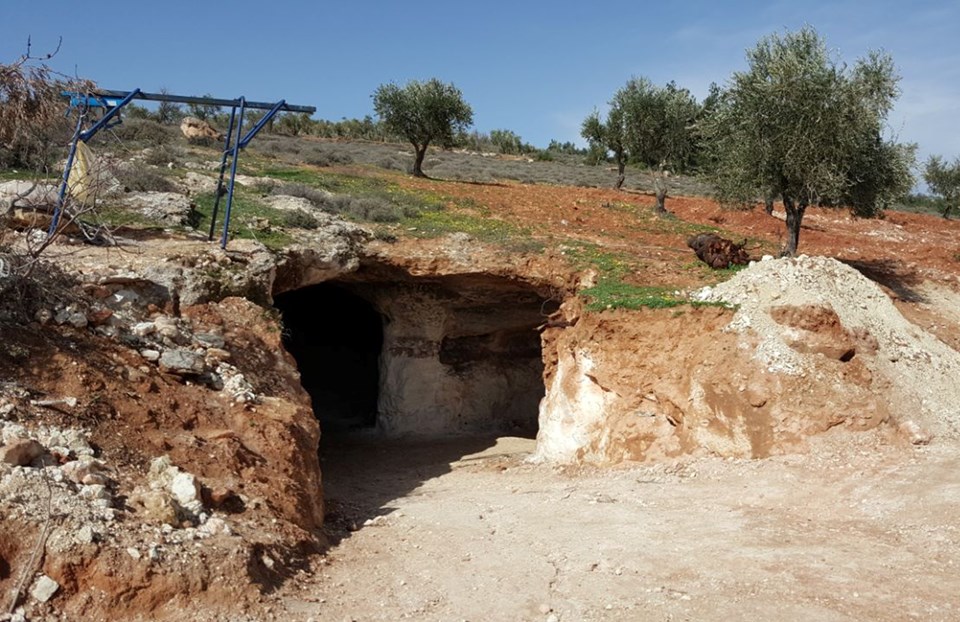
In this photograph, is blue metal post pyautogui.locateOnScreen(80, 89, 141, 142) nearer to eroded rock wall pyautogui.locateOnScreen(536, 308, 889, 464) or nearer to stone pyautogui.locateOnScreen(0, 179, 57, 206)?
stone pyautogui.locateOnScreen(0, 179, 57, 206)

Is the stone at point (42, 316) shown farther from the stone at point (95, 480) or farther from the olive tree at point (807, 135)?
the olive tree at point (807, 135)

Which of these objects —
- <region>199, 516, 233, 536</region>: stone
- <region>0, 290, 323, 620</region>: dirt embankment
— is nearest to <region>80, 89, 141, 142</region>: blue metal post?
<region>0, 290, 323, 620</region>: dirt embankment

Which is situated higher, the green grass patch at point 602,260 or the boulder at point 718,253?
the boulder at point 718,253

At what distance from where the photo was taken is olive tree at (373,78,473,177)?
3203cm

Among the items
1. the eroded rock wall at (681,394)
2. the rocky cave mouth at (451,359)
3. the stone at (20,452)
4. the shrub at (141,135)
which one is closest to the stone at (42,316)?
the stone at (20,452)

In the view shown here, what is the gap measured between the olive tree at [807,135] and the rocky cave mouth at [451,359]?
18.2 ft

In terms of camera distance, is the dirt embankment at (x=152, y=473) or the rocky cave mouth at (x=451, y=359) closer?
the dirt embankment at (x=152, y=473)

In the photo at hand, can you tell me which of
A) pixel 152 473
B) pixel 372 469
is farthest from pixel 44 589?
pixel 372 469

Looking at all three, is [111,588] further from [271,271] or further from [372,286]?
[372,286]

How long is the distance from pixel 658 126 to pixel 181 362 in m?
21.5

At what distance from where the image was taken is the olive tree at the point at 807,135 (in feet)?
51.2

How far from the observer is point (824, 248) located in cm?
2156

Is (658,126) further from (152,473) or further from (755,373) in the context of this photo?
(152,473)

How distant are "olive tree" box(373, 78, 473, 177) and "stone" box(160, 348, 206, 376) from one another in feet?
75.5
